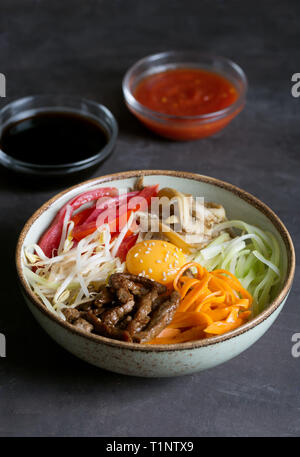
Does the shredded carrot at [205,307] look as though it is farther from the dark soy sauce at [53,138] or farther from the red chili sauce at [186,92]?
the red chili sauce at [186,92]

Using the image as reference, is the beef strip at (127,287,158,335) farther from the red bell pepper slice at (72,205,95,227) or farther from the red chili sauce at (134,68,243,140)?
the red chili sauce at (134,68,243,140)

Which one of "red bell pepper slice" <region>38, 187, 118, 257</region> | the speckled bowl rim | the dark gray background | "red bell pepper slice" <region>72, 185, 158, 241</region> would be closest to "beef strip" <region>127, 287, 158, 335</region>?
the speckled bowl rim

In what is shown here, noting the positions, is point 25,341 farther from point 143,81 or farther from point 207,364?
point 143,81

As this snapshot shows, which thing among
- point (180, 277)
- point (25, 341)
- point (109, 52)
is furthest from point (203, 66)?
point (25, 341)

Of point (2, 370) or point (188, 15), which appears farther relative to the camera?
point (188, 15)

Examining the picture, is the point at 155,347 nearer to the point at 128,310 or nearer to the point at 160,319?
the point at 160,319
